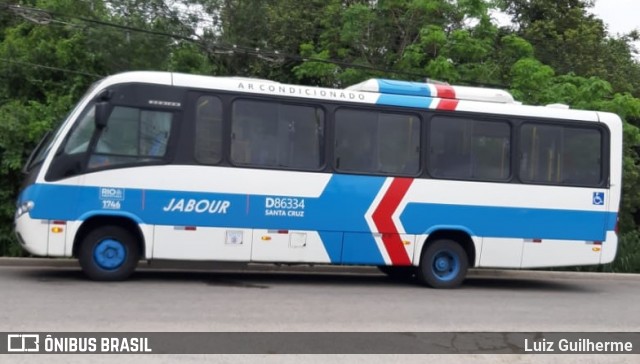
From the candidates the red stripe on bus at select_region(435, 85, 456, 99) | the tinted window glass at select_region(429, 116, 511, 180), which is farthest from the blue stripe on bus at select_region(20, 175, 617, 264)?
the red stripe on bus at select_region(435, 85, 456, 99)

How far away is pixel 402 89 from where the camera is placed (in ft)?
42.0

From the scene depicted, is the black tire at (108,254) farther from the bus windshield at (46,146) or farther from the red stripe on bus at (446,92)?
the red stripe on bus at (446,92)

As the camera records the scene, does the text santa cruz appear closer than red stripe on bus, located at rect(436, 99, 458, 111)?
Yes

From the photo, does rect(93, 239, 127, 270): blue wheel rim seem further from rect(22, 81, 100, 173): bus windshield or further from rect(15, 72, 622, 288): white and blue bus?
rect(22, 81, 100, 173): bus windshield

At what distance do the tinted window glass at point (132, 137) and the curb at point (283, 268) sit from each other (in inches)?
80.4

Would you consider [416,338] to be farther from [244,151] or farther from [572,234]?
[572,234]

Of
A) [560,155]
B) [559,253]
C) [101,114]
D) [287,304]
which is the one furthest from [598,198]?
[101,114]

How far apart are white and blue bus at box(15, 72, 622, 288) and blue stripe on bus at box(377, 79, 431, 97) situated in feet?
0.08

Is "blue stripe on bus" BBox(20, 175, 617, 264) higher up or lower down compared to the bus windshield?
lower down

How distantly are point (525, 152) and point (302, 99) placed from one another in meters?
4.13

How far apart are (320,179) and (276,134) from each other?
102 cm

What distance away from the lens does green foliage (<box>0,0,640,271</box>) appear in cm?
1750

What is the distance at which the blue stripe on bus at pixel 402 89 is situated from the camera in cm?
1273

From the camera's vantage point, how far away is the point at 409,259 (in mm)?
12625
